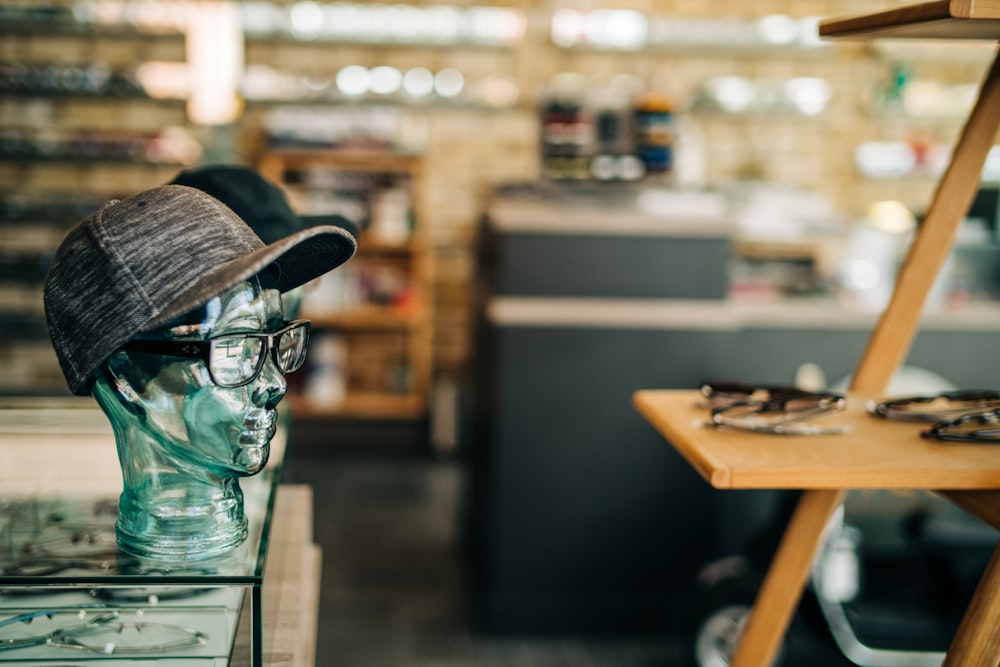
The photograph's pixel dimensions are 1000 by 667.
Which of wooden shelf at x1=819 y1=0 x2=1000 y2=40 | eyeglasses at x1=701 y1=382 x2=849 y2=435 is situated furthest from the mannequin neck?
wooden shelf at x1=819 y1=0 x2=1000 y2=40

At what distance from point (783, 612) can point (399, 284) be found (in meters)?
4.28

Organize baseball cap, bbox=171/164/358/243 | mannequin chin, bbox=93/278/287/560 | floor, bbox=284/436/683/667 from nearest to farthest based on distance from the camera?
mannequin chin, bbox=93/278/287/560 < baseball cap, bbox=171/164/358/243 < floor, bbox=284/436/683/667

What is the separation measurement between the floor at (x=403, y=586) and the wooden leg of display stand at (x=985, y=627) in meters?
1.45

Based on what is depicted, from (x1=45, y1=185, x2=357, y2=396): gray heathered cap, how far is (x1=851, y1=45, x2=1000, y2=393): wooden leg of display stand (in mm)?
888

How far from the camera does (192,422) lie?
1145mm

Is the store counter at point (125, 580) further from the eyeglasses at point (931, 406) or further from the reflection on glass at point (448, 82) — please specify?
the reflection on glass at point (448, 82)

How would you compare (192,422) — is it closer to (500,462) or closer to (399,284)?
(500,462)

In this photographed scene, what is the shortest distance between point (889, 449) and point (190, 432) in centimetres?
88

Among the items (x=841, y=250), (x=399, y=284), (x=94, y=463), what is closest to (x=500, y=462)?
(x=94, y=463)

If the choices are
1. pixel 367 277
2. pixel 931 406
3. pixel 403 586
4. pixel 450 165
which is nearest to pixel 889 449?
pixel 931 406

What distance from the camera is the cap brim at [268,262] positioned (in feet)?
3.31

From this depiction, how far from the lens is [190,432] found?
1.15m

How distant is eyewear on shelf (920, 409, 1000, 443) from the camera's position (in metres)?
1.28

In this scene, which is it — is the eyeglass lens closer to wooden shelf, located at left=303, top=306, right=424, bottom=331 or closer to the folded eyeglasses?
the folded eyeglasses
